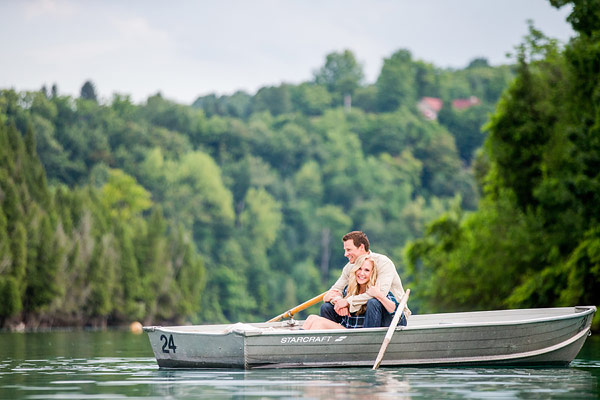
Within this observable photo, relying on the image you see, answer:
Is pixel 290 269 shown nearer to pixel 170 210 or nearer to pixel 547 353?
pixel 170 210

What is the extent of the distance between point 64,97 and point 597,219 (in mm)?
93984

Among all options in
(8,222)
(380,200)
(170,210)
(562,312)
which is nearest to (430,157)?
(380,200)

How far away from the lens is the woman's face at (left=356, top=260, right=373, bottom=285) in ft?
57.5

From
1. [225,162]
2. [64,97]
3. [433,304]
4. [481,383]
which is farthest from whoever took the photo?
[225,162]

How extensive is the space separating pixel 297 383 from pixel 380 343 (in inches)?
102

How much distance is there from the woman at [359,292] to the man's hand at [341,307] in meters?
0.10

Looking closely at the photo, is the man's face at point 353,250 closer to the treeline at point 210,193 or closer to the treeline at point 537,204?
the treeline at point 537,204

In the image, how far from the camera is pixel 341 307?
17.9m

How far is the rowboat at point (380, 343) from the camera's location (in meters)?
17.7

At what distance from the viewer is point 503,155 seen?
120ft

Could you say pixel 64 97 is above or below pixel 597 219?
above

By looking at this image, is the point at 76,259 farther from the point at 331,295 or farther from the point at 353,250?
the point at 353,250

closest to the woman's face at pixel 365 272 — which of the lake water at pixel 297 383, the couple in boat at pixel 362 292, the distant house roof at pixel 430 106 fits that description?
the couple in boat at pixel 362 292

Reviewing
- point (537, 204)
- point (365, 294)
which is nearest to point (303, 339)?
point (365, 294)
